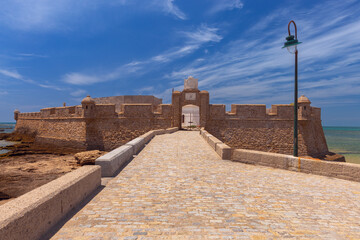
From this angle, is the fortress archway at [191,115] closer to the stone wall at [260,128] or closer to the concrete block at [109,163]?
the stone wall at [260,128]

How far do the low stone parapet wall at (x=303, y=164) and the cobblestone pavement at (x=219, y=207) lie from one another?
290 mm

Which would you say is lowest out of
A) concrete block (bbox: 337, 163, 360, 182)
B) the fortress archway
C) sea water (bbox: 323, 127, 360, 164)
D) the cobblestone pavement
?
sea water (bbox: 323, 127, 360, 164)

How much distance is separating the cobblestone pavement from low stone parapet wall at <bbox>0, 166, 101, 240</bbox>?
244 mm

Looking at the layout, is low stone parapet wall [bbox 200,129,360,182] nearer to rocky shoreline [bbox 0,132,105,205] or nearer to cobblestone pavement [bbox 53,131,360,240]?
cobblestone pavement [bbox 53,131,360,240]

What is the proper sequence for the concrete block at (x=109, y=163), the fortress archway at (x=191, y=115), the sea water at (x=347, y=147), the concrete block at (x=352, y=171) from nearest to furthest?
the concrete block at (x=352, y=171) < the concrete block at (x=109, y=163) < the sea water at (x=347, y=147) < the fortress archway at (x=191, y=115)

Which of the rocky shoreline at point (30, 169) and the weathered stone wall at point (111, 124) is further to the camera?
the weathered stone wall at point (111, 124)

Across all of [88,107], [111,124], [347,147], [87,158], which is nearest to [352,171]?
[87,158]

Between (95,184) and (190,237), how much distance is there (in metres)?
2.71

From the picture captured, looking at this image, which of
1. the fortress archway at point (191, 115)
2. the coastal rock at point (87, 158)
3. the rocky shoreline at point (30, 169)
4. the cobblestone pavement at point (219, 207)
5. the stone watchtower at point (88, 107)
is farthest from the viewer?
the fortress archway at point (191, 115)

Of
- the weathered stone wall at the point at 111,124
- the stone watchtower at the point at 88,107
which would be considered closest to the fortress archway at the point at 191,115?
the weathered stone wall at the point at 111,124

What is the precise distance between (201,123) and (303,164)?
15694mm

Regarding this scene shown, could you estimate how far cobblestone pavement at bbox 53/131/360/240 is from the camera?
2.90m

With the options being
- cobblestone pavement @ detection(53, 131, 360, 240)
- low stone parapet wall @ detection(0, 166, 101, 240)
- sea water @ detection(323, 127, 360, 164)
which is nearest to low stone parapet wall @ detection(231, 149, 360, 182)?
cobblestone pavement @ detection(53, 131, 360, 240)

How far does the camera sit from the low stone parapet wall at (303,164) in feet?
18.0
